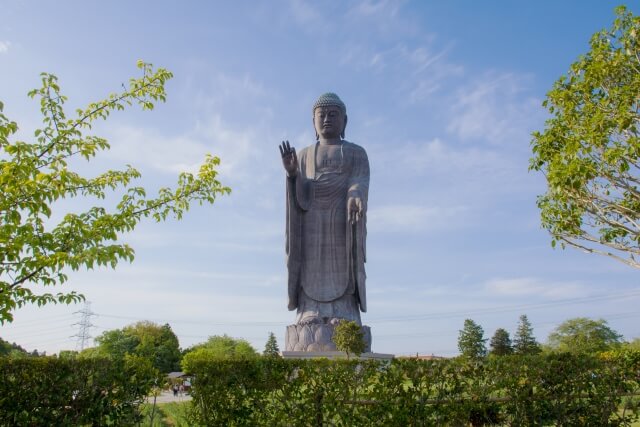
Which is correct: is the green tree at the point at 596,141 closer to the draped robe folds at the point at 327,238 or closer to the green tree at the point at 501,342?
the draped robe folds at the point at 327,238

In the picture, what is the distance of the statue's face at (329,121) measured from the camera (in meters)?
14.0

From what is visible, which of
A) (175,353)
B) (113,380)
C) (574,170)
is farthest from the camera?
(175,353)

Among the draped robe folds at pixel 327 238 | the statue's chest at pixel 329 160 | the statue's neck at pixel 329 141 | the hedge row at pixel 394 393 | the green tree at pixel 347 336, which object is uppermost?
the statue's neck at pixel 329 141

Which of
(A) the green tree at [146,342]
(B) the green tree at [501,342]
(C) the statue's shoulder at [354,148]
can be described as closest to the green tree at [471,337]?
(B) the green tree at [501,342]

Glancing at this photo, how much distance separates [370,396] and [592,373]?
270cm

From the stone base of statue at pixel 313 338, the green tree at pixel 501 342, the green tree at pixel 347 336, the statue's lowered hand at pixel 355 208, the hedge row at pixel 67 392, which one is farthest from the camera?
the green tree at pixel 501 342

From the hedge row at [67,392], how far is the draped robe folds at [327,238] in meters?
7.66

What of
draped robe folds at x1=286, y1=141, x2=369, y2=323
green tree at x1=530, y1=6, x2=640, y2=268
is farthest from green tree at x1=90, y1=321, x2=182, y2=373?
green tree at x1=530, y1=6, x2=640, y2=268

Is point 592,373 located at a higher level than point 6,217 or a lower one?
lower

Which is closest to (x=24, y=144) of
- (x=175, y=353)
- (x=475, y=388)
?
(x=475, y=388)

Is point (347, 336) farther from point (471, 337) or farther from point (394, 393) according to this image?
point (471, 337)

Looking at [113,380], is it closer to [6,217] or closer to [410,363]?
[6,217]

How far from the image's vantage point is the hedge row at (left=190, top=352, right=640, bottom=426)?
560 centimetres

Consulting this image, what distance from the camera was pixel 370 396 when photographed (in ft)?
18.5
